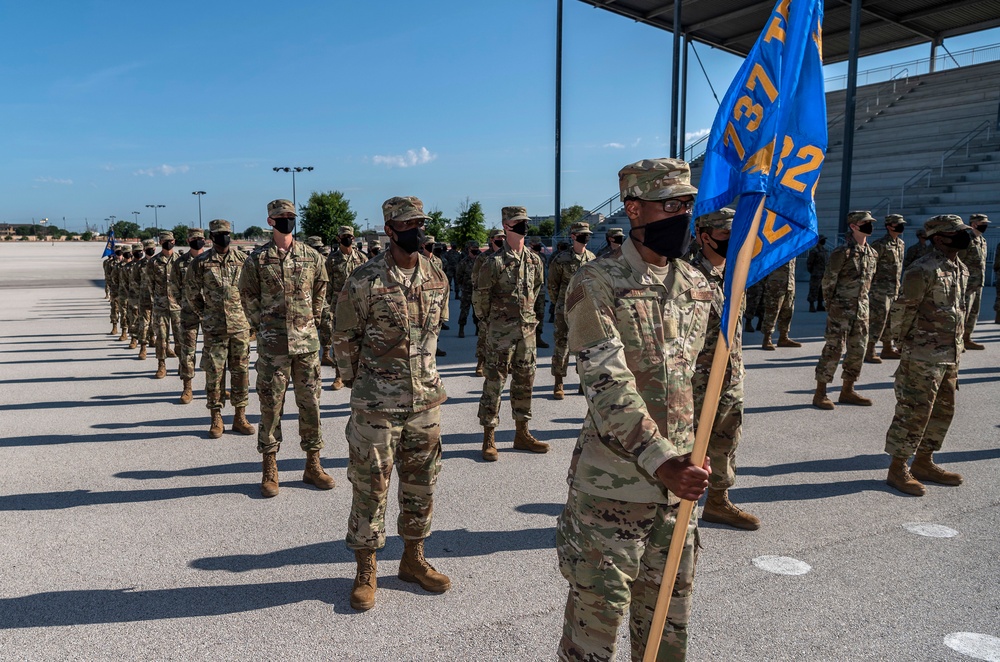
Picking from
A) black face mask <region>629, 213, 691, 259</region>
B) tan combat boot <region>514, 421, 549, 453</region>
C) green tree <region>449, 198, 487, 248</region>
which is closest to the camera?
black face mask <region>629, 213, 691, 259</region>

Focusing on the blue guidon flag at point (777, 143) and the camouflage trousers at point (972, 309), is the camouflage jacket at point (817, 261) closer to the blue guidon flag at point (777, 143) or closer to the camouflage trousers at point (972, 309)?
the camouflage trousers at point (972, 309)

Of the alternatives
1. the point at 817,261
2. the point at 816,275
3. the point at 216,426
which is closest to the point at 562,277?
the point at 216,426

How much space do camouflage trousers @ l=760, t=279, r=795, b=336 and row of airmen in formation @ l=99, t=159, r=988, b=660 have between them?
3441 mm

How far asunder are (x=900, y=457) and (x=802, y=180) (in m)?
3.78

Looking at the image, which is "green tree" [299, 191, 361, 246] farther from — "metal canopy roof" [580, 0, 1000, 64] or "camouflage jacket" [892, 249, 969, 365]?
"camouflage jacket" [892, 249, 969, 365]

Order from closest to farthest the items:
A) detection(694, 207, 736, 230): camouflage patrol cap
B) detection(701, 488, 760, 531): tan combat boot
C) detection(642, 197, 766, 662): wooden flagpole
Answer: detection(642, 197, 766, 662): wooden flagpole
detection(694, 207, 736, 230): camouflage patrol cap
detection(701, 488, 760, 531): tan combat boot

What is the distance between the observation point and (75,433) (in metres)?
7.47

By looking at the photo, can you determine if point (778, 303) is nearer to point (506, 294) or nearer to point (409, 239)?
point (506, 294)

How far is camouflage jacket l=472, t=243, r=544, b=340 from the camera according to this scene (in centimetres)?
661

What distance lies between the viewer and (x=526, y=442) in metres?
6.64

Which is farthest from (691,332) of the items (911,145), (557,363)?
(911,145)

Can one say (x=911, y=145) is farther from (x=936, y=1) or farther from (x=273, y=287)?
(x=273, y=287)

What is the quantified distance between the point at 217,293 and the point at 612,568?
6261 millimetres

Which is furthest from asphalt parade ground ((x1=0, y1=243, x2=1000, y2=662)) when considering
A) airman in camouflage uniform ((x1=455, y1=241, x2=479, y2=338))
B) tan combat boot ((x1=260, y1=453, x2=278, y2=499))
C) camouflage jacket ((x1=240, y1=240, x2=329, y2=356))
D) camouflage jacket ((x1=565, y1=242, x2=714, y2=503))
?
airman in camouflage uniform ((x1=455, y1=241, x2=479, y2=338))
